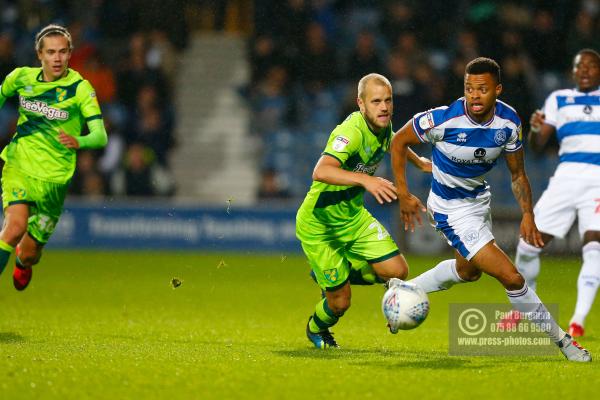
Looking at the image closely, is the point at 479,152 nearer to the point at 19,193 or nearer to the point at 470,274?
the point at 470,274

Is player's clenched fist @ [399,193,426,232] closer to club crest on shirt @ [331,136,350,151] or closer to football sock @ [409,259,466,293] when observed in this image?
club crest on shirt @ [331,136,350,151]

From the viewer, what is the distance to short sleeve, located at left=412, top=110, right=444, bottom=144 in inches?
313

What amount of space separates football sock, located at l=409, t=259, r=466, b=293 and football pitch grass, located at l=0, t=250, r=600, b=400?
509 millimetres

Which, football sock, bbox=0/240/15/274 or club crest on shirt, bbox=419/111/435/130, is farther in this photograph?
football sock, bbox=0/240/15/274

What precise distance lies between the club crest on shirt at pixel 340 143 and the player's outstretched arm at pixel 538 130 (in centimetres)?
254

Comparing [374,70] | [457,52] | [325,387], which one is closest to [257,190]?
[374,70]

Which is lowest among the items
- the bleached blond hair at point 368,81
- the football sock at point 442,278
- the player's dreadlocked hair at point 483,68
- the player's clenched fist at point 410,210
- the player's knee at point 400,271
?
the football sock at point 442,278

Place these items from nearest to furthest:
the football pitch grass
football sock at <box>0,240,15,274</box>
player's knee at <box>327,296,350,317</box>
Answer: the football pitch grass, player's knee at <box>327,296,350,317</box>, football sock at <box>0,240,15,274</box>

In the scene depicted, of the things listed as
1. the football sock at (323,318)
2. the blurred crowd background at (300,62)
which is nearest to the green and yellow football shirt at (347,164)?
the football sock at (323,318)

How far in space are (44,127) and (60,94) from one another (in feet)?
1.14

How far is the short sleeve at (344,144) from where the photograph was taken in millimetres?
7953

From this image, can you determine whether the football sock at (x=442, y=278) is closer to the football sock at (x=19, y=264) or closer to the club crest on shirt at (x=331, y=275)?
the club crest on shirt at (x=331, y=275)

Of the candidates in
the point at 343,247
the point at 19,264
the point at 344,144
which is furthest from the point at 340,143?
the point at 19,264

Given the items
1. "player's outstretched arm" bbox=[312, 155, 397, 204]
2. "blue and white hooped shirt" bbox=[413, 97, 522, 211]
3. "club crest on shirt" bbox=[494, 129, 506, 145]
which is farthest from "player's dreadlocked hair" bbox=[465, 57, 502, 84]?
"player's outstretched arm" bbox=[312, 155, 397, 204]
